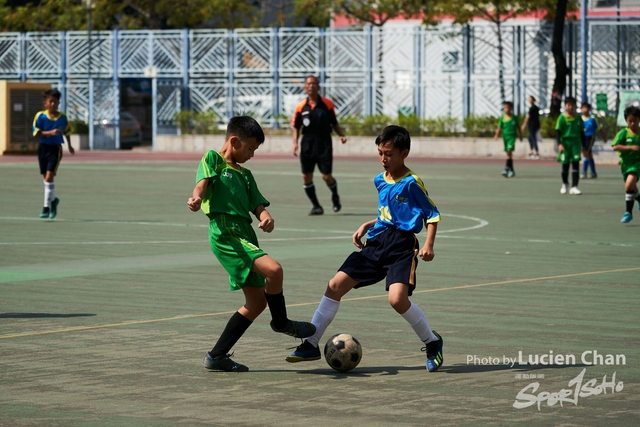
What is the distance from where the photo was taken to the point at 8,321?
32.1ft

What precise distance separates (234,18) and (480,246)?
1722 inches

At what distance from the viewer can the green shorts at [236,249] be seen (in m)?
7.77

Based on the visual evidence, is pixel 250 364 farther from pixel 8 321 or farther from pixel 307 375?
pixel 8 321

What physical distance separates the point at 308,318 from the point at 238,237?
2.28 m

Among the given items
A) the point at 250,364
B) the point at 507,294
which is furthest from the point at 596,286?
the point at 250,364

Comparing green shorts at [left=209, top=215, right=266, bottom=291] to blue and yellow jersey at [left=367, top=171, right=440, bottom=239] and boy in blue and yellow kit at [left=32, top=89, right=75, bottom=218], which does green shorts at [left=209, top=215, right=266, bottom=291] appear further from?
boy in blue and yellow kit at [left=32, top=89, right=75, bottom=218]

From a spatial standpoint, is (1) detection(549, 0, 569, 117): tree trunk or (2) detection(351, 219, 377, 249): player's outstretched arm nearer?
(2) detection(351, 219, 377, 249): player's outstretched arm

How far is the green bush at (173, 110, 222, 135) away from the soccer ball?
132 feet

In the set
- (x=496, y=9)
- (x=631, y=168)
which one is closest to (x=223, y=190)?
(x=631, y=168)

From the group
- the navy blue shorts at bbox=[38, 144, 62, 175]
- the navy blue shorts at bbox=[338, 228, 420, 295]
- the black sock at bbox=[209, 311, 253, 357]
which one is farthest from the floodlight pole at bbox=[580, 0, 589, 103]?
the black sock at bbox=[209, 311, 253, 357]

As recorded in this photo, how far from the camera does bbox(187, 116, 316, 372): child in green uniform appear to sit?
7.77 meters

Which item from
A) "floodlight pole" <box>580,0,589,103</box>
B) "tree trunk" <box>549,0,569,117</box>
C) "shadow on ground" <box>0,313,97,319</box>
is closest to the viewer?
"shadow on ground" <box>0,313,97,319</box>

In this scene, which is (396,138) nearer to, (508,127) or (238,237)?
(238,237)

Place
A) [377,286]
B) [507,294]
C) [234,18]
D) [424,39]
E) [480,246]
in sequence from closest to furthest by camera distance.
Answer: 1. [507,294]
2. [377,286]
3. [480,246]
4. [424,39]
5. [234,18]
